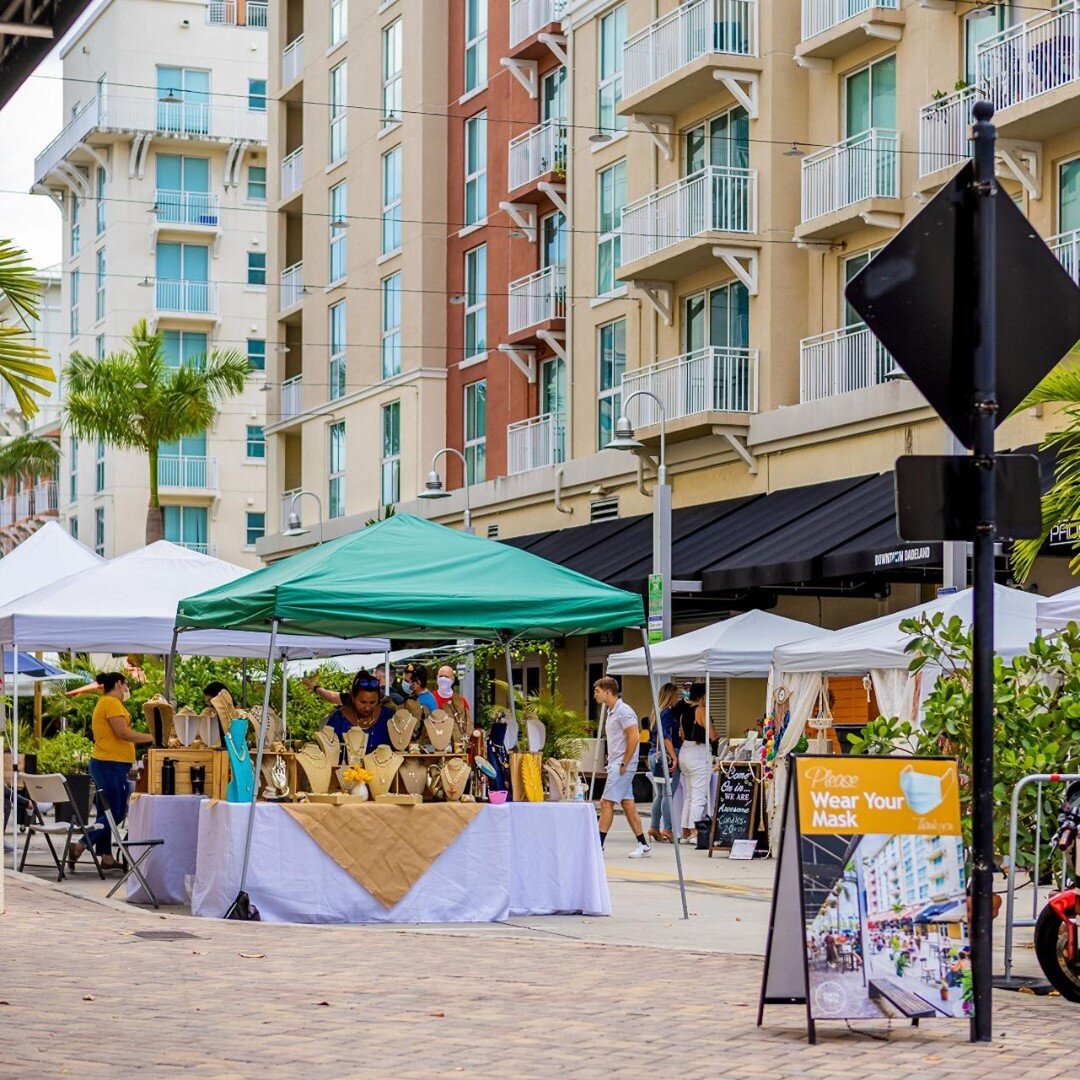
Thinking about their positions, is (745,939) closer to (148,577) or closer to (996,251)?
(996,251)

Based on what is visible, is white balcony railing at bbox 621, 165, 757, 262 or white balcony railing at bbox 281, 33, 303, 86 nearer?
white balcony railing at bbox 621, 165, 757, 262

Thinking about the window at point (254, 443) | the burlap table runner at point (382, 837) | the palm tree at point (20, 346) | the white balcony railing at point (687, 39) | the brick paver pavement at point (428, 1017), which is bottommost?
the brick paver pavement at point (428, 1017)

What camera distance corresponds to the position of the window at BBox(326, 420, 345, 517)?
5022 cm

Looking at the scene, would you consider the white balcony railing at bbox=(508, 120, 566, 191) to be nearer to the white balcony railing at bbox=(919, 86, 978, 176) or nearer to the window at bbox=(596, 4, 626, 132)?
the window at bbox=(596, 4, 626, 132)

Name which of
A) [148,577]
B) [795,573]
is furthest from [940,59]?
[148,577]

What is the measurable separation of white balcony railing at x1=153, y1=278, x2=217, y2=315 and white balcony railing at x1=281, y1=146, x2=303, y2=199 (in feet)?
63.1

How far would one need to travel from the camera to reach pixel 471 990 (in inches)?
414

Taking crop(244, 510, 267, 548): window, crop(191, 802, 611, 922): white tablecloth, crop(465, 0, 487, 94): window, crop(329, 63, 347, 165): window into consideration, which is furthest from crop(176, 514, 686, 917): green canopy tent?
crop(244, 510, 267, 548): window

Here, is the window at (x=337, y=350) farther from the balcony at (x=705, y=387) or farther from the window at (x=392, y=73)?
the balcony at (x=705, y=387)

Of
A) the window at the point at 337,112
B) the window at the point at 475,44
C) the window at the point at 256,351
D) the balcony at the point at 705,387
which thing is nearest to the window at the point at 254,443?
the window at the point at 256,351

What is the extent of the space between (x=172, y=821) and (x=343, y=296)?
3462 cm

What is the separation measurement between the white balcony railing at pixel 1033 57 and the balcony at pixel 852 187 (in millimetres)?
→ 2417

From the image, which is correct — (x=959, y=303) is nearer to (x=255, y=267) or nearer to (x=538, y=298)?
(x=538, y=298)

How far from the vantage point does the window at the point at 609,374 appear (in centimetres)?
3809
